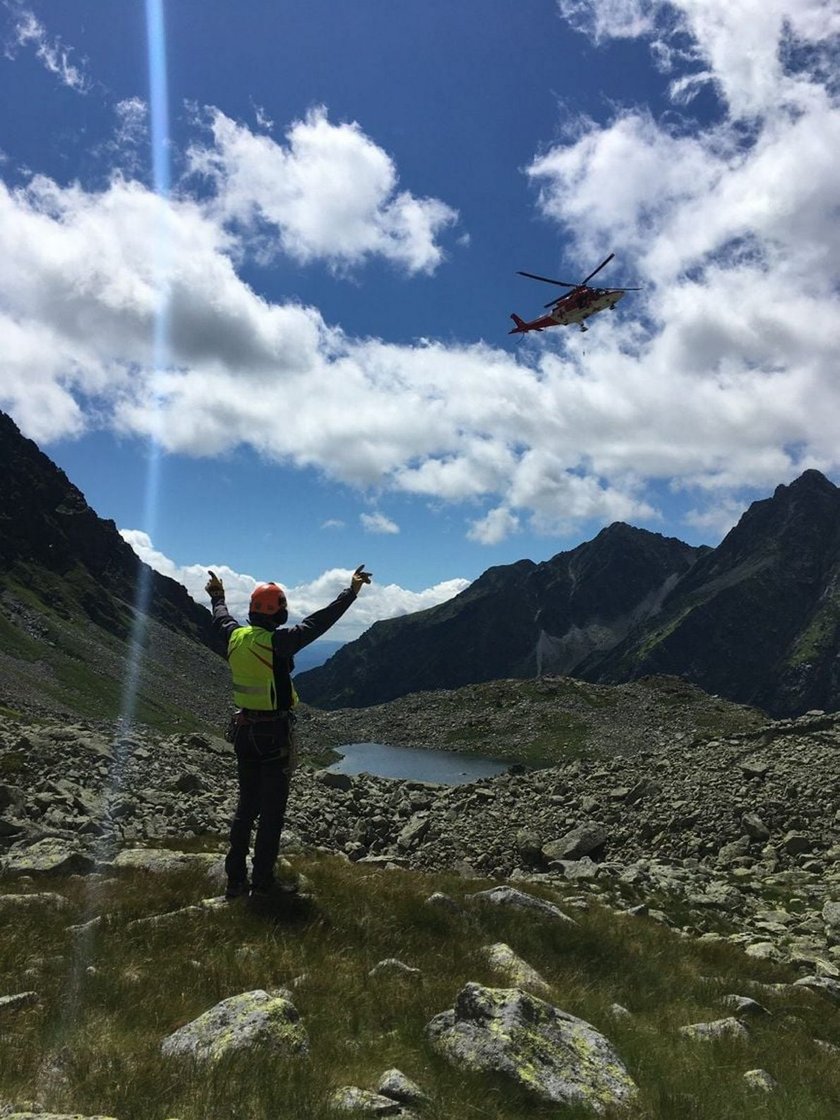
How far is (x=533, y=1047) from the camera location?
22.6 feet

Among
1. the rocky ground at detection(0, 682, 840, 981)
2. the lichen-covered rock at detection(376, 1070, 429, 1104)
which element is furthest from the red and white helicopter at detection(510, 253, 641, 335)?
the lichen-covered rock at detection(376, 1070, 429, 1104)

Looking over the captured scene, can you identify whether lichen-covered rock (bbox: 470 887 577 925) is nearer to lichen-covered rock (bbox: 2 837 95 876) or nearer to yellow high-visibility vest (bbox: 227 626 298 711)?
yellow high-visibility vest (bbox: 227 626 298 711)

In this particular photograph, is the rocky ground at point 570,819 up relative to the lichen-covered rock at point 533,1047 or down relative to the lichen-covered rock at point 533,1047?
down

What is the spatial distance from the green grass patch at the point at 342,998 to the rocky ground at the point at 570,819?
3.94 meters

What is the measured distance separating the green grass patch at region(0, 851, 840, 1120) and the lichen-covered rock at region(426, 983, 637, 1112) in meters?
0.18

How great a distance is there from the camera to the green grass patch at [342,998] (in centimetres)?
568

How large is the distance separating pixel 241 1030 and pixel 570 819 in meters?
28.3

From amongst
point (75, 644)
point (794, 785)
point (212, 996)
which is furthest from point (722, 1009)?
point (75, 644)

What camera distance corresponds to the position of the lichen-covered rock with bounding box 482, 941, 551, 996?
9500 millimetres

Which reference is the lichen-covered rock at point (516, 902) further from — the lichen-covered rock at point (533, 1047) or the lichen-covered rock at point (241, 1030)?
the lichen-covered rock at point (241, 1030)

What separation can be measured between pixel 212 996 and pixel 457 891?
22.9 ft

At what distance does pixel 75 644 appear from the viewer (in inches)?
6166

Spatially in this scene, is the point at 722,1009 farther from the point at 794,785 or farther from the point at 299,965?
the point at 794,785

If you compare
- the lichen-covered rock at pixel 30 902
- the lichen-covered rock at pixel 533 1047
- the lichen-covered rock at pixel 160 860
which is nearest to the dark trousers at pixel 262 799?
the lichen-covered rock at pixel 160 860
